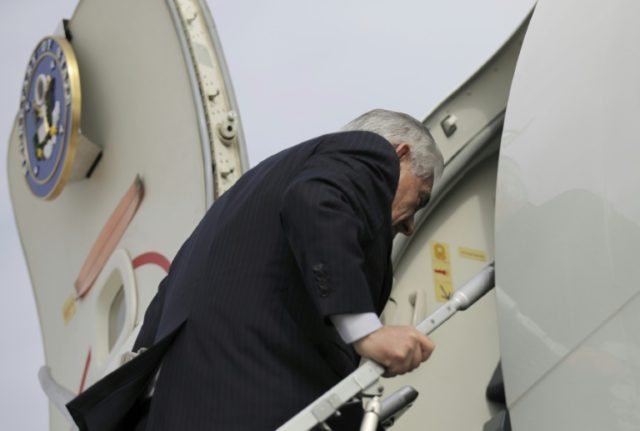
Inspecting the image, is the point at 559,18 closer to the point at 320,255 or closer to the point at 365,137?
the point at 365,137

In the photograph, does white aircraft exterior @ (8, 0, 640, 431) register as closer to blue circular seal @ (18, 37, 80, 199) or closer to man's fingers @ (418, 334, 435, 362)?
blue circular seal @ (18, 37, 80, 199)

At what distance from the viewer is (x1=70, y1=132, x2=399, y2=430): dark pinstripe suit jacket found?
2.48 meters

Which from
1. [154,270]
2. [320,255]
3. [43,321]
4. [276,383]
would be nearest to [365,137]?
[320,255]

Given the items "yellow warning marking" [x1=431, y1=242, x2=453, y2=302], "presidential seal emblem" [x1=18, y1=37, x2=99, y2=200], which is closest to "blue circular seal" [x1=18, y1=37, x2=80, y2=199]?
"presidential seal emblem" [x1=18, y1=37, x2=99, y2=200]

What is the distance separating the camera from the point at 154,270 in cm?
610

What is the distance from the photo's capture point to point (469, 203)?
3.96m

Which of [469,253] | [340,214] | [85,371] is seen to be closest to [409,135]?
[340,214]

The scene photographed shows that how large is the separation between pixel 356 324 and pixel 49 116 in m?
5.34

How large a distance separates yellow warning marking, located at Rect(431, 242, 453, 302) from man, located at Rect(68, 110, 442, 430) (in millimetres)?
1134

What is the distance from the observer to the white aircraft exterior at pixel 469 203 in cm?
253

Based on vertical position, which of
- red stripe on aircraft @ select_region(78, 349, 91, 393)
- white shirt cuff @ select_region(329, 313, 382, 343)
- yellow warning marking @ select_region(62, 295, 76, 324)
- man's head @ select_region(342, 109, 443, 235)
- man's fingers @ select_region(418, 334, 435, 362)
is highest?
man's head @ select_region(342, 109, 443, 235)

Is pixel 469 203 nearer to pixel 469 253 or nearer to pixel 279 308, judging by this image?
pixel 469 253

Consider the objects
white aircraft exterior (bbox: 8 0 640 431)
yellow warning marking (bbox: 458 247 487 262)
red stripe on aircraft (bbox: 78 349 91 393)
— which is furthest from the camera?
red stripe on aircraft (bbox: 78 349 91 393)

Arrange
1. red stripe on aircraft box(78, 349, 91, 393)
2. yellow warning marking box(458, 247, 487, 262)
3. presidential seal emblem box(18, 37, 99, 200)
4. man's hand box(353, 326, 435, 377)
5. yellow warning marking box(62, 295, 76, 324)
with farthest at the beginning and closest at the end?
yellow warning marking box(62, 295, 76, 324) → presidential seal emblem box(18, 37, 99, 200) → red stripe on aircraft box(78, 349, 91, 393) → yellow warning marking box(458, 247, 487, 262) → man's hand box(353, 326, 435, 377)
